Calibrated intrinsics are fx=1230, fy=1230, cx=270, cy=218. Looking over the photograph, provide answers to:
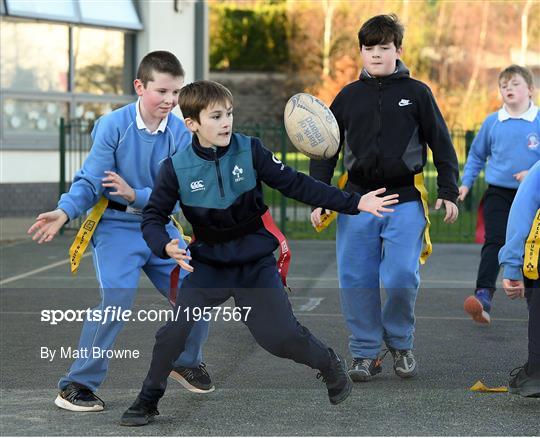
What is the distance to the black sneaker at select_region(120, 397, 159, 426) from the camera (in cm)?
593

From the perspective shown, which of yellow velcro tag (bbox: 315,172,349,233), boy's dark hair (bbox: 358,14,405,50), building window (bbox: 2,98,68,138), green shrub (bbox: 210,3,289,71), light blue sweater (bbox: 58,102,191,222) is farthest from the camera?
green shrub (bbox: 210,3,289,71)

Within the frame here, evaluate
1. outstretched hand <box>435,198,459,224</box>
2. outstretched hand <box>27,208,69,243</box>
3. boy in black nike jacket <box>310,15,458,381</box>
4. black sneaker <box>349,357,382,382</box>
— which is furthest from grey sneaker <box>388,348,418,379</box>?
outstretched hand <box>27,208,69,243</box>

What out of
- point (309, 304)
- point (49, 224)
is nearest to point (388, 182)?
point (49, 224)

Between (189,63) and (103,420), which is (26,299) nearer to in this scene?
(103,420)

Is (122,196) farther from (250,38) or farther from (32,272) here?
(250,38)

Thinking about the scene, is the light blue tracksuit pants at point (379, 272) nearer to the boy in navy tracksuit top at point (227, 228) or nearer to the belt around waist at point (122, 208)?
the boy in navy tracksuit top at point (227, 228)

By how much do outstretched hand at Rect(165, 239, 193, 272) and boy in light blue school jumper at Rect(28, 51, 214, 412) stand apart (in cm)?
67

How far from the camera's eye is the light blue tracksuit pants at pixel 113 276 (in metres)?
6.35

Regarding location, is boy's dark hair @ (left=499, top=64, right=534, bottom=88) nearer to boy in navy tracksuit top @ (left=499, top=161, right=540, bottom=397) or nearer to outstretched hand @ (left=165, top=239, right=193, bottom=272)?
boy in navy tracksuit top @ (left=499, top=161, right=540, bottom=397)

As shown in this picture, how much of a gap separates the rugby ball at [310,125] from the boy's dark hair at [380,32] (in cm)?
49

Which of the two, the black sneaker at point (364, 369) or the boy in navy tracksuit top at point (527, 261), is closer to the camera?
the boy in navy tracksuit top at point (527, 261)

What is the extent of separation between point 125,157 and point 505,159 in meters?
3.83

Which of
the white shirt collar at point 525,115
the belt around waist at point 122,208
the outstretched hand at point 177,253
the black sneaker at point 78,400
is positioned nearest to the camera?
the outstretched hand at point 177,253

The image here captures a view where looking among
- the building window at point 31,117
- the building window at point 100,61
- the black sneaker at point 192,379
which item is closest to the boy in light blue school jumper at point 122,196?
the black sneaker at point 192,379
